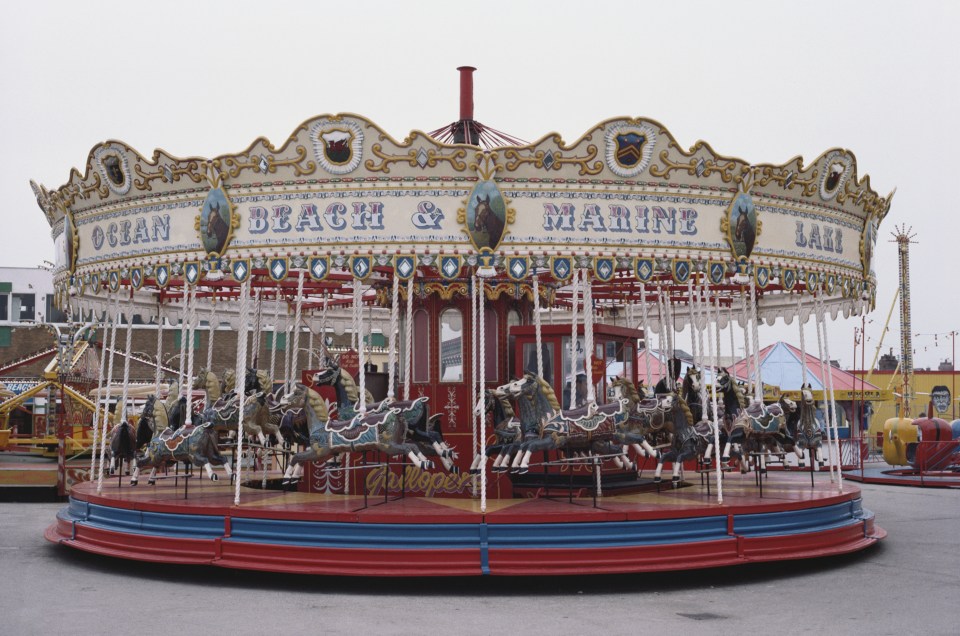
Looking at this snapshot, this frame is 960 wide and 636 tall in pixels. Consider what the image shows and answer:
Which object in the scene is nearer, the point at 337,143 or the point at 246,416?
the point at 337,143

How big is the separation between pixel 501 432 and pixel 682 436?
8.98 ft

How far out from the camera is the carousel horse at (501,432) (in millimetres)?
14242

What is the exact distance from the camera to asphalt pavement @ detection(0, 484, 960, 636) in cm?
1052

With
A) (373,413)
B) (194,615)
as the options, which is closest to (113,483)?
(373,413)

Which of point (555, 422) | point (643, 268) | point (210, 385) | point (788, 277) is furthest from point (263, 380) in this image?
point (788, 277)

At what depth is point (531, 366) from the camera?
53.0 ft

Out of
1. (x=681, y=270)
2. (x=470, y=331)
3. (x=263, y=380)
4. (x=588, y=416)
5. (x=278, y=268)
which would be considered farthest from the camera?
(x=263, y=380)

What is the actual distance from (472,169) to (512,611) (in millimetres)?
5331

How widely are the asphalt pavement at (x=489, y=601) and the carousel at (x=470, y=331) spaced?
0.33 m

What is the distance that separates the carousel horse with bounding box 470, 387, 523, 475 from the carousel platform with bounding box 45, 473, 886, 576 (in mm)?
536

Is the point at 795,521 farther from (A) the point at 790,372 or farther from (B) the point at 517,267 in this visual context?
(A) the point at 790,372

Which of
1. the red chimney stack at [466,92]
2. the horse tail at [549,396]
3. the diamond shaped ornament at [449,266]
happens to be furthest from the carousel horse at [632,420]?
the red chimney stack at [466,92]

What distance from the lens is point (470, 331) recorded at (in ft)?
54.5

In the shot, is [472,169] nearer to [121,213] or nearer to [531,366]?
[531,366]
